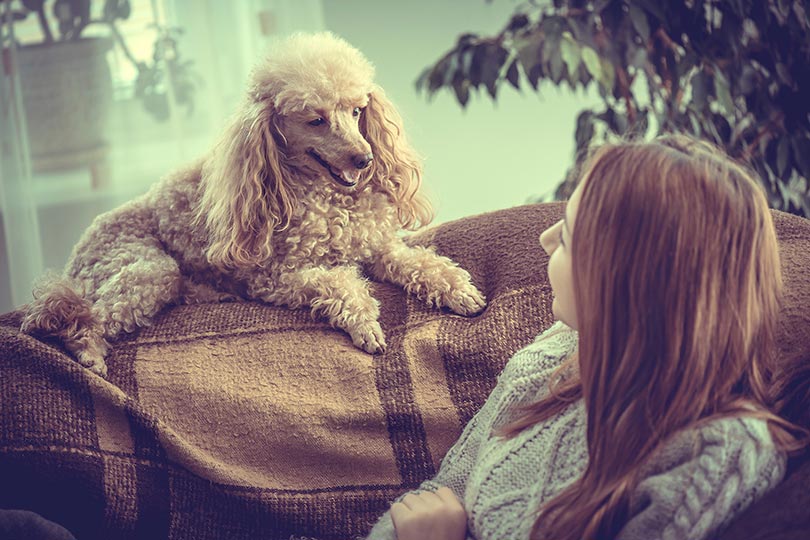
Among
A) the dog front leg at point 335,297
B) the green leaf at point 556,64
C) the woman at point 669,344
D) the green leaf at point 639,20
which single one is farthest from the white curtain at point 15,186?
the woman at point 669,344

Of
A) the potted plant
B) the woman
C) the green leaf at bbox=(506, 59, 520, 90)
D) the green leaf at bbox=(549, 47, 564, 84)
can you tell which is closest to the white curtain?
the potted plant

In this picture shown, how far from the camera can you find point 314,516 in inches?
44.8

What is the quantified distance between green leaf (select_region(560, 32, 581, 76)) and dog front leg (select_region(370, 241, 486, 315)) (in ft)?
1.87

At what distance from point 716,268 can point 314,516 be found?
67cm

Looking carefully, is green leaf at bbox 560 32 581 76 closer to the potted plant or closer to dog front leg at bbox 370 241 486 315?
dog front leg at bbox 370 241 486 315

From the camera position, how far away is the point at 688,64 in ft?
5.94

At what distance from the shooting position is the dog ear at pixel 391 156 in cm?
139

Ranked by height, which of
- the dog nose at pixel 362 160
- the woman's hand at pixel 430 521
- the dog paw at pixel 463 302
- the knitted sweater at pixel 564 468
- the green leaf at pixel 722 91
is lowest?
the woman's hand at pixel 430 521

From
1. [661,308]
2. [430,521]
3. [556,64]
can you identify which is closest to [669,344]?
[661,308]

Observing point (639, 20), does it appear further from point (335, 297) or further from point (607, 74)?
point (335, 297)

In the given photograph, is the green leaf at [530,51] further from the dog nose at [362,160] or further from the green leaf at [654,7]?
the dog nose at [362,160]

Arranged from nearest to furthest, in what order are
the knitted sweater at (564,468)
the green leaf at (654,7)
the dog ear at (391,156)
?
the knitted sweater at (564,468) → the dog ear at (391,156) → the green leaf at (654,7)

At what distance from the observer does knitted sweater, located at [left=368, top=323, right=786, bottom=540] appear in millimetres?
710

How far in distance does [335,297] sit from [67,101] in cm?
140
